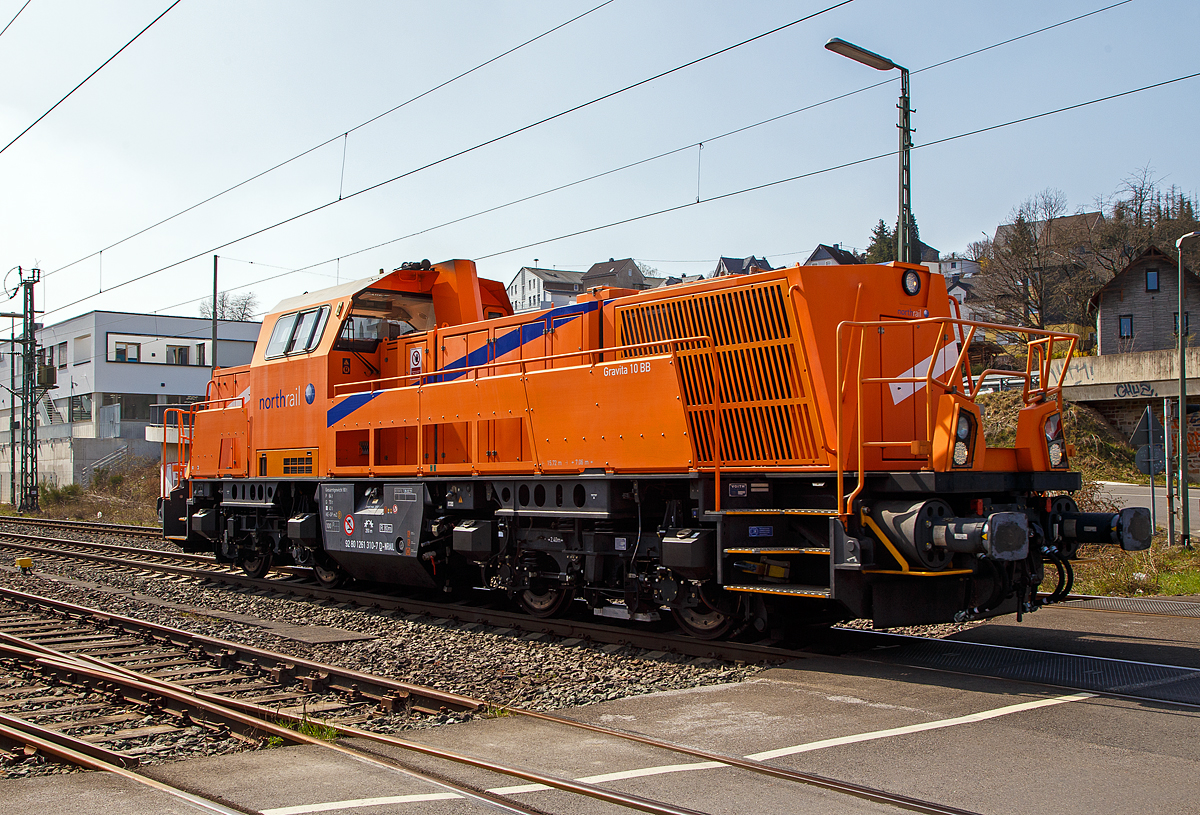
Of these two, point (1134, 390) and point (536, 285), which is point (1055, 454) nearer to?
point (1134, 390)

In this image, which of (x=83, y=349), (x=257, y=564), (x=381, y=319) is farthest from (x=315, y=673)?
(x=83, y=349)

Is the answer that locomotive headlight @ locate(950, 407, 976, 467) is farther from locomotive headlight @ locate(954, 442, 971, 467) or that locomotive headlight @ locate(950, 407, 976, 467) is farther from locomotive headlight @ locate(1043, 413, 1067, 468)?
locomotive headlight @ locate(1043, 413, 1067, 468)

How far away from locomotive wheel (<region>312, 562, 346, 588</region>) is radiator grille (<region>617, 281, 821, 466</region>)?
6.32 m

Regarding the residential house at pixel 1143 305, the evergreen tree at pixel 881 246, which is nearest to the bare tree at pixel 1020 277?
the residential house at pixel 1143 305

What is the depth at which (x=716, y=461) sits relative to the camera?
7.71 metres

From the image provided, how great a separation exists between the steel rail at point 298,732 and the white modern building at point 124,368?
3937 cm

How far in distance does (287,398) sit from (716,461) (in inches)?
268

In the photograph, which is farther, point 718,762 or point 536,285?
point 536,285

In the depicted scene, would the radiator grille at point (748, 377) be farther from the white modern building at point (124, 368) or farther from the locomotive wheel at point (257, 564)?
the white modern building at point (124, 368)

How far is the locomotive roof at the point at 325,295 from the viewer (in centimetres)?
1163

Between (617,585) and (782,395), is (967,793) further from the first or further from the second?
(617,585)

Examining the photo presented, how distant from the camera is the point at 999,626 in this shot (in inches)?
373

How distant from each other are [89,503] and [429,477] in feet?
99.8

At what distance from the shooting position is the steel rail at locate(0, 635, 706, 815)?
14.6ft
